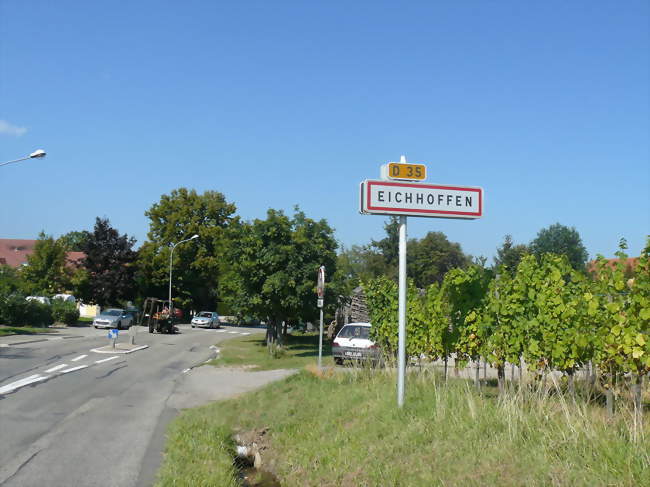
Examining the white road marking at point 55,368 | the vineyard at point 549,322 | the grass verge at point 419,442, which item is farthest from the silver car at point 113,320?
the vineyard at point 549,322

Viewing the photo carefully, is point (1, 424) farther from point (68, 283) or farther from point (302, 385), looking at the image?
point (68, 283)

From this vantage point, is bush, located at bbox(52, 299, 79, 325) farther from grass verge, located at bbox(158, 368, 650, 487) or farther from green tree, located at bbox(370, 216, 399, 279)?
grass verge, located at bbox(158, 368, 650, 487)

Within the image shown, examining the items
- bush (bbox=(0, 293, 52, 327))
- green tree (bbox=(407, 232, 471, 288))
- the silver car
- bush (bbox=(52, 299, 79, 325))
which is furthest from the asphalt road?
green tree (bbox=(407, 232, 471, 288))

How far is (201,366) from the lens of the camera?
69.4 feet

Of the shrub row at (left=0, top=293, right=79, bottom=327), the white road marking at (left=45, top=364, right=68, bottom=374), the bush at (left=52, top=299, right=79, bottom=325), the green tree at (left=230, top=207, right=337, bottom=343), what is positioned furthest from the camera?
the bush at (left=52, top=299, right=79, bottom=325)

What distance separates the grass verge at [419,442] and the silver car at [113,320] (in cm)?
3553

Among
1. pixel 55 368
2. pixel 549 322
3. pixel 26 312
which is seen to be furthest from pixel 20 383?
pixel 26 312

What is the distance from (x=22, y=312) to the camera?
39062mm

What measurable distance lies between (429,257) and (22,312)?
147ft

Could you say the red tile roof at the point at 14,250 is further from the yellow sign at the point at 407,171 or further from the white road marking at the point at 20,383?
the yellow sign at the point at 407,171

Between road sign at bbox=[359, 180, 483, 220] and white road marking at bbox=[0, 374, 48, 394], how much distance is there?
368 inches

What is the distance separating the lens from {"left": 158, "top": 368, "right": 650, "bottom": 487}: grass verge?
5.37m

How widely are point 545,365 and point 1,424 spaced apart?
796cm

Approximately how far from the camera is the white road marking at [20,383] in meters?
13.4
